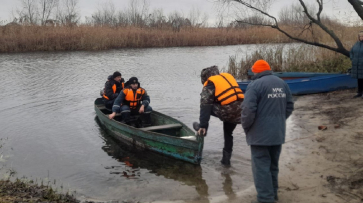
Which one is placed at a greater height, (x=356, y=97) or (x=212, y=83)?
(x=212, y=83)

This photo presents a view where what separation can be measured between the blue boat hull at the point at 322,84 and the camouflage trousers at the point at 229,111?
6707mm

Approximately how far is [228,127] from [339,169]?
1.71 meters

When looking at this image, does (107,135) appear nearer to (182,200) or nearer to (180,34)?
(182,200)

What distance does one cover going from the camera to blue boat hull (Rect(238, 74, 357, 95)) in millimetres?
11086

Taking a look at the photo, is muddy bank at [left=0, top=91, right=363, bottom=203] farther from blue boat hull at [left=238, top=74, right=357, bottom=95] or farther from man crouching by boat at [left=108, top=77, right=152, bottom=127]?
man crouching by boat at [left=108, top=77, right=152, bottom=127]

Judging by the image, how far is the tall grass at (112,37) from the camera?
26.2 meters

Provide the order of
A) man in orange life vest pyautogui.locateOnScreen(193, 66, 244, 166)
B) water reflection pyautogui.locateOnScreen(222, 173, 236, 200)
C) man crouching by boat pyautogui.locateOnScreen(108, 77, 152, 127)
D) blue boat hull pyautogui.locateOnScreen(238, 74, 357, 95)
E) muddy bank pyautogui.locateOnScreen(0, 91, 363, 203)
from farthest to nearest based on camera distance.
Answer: blue boat hull pyautogui.locateOnScreen(238, 74, 357, 95)
man crouching by boat pyautogui.locateOnScreen(108, 77, 152, 127)
man in orange life vest pyautogui.locateOnScreen(193, 66, 244, 166)
water reflection pyautogui.locateOnScreen(222, 173, 236, 200)
muddy bank pyautogui.locateOnScreen(0, 91, 363, 203)

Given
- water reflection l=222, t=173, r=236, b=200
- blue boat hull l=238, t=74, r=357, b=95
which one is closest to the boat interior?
water reflection l=222, t=173, r=236, b=200

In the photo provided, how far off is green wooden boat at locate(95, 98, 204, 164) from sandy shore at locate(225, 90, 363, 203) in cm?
137

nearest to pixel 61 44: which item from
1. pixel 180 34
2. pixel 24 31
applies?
pixel 24 31

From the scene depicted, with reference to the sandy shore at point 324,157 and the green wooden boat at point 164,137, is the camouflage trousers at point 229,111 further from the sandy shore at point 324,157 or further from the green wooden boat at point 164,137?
the sandy shore at point 324,157

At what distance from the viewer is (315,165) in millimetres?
5863

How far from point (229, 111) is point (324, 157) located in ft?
6.19

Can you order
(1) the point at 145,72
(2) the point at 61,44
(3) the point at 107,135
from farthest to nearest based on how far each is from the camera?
(2) the point at 61,44
(1) the point at 145,72
(3) the point at 107,135
